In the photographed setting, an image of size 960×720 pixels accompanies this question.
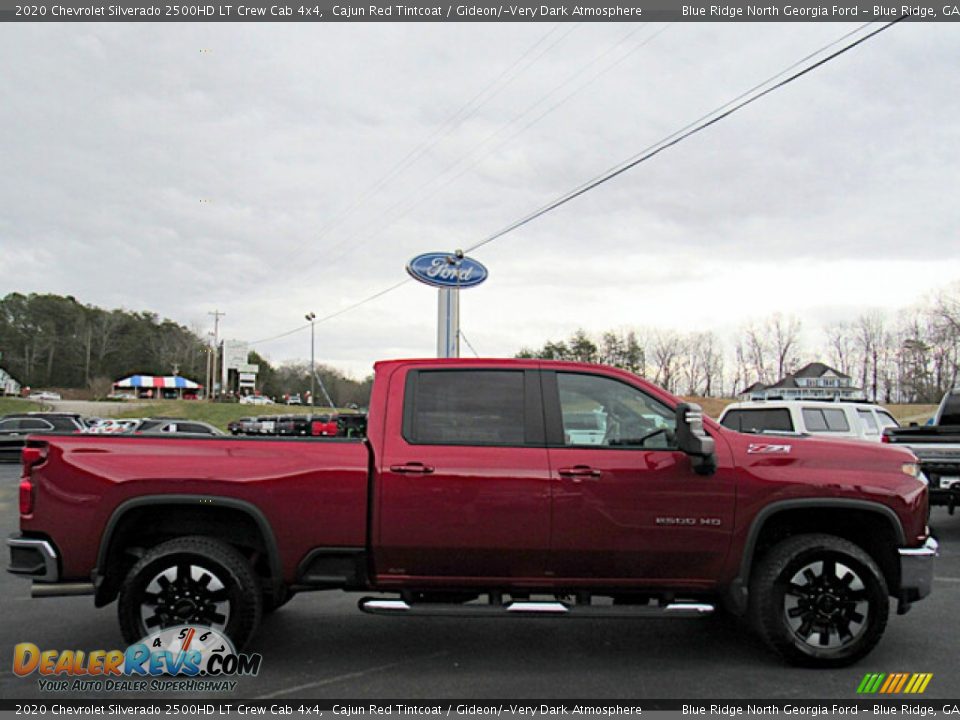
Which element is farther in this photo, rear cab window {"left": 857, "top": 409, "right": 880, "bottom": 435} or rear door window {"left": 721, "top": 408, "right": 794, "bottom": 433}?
rear cab window {"left": 857, "top": 409, "right": 880, "bottom": 435}

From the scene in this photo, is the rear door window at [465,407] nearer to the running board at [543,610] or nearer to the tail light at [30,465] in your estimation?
the running board at [543,610]

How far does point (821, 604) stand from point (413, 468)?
8.86 feet

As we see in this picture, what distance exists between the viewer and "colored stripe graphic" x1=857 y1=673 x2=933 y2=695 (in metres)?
4.21

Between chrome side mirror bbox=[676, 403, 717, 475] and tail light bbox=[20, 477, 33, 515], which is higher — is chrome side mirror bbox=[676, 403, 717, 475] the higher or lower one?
the higher one

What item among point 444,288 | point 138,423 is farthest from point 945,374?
point 138,423

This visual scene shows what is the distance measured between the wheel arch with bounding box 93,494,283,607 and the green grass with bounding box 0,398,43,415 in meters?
62.8

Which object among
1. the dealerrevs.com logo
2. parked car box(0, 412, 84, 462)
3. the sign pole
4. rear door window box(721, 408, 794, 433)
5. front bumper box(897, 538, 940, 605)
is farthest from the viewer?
parked car box(0, 412, 84, 462)

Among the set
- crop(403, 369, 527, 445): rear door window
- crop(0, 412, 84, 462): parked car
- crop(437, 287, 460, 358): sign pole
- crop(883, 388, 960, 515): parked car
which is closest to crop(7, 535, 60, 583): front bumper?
crop(403, 369, 527, 445): rear door window

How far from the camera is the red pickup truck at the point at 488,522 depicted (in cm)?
448

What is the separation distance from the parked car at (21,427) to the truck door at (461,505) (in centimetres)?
2135

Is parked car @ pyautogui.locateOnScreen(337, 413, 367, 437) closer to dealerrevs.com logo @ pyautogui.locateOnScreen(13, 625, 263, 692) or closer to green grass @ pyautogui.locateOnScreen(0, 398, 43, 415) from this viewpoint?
dealerrevs.com logo @ pyautogui.locateOnScreen(13, 625, 263, 692)

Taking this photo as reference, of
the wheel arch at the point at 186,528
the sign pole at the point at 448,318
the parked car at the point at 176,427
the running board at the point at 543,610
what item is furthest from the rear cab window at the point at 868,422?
the parked car at the point at 176,427

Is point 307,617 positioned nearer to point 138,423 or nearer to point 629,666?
point 629,666

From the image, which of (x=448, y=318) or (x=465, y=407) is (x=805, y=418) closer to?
(x=465, y=407)
